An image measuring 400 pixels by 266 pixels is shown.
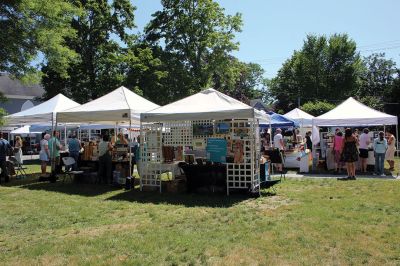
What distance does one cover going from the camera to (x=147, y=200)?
966 cm

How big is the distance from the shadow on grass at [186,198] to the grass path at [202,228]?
24 millimetres

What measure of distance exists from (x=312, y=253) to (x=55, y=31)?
6.94 m

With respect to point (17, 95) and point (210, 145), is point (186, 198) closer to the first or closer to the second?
point (210, 145)

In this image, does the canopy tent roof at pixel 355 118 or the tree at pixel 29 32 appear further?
the canopy tent roof at pixel 355 118

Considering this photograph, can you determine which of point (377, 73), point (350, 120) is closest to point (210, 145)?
point (350, 120)

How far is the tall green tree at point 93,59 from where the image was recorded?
2752 centimetres

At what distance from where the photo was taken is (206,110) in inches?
397

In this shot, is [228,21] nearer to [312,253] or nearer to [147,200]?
[147,200]

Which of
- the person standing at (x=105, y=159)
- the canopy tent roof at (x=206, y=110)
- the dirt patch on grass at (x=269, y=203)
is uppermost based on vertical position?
the canopy tent roof at (x=206, y=110)

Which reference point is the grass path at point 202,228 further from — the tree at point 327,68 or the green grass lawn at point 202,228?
the tree at point 327,68

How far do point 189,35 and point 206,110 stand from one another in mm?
23369

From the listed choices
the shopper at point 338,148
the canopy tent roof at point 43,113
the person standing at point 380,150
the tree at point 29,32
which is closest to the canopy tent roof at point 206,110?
the tree at point 29,32

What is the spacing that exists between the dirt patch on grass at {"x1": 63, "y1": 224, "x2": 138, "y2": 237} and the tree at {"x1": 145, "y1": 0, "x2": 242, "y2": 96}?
81.0 feet

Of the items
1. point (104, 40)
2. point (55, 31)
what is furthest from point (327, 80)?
point (55, 31)
